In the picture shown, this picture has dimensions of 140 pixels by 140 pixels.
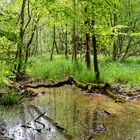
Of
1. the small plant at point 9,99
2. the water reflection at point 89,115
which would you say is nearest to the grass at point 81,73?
the water reflection at point 89,115

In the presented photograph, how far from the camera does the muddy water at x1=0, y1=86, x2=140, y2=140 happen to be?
838cm

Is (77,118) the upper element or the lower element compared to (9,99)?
lower

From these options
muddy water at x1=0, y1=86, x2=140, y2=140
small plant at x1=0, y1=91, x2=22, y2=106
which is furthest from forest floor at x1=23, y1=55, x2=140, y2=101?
small plant at x1=0, y1=91, x2=22, y2=106

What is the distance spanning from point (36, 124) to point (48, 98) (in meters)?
4.00

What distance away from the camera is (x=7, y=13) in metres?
10.5

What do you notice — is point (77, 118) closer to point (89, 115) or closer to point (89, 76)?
point (89, 115)

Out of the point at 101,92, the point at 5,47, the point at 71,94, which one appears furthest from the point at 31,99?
the point at 5,47

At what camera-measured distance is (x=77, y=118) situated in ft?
32.9

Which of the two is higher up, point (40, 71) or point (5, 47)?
point (5, 47)

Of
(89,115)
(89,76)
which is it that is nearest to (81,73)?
(89,76)

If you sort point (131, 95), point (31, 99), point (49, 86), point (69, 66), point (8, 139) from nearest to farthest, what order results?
point (8, 139) < point (31, 99) < point (131, 95) < point (49, 86) < point (69, 66)

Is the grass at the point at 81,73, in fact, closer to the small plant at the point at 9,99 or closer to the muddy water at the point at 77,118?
the muddy water at the point at 77,118

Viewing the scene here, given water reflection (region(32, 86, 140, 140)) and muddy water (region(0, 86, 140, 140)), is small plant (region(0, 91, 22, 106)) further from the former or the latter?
water reflection (region(32, 86, 140, 140))

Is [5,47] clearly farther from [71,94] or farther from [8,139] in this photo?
[8,139]
